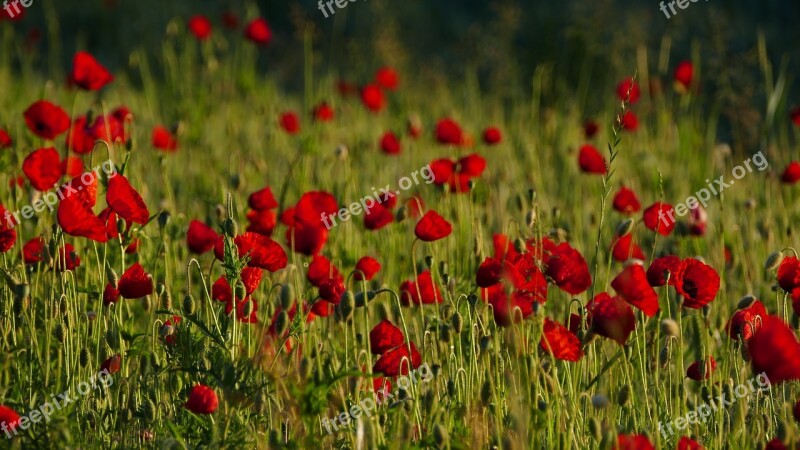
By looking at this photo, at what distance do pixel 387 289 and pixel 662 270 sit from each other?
1.76 feet

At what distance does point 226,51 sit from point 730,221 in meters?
4.11

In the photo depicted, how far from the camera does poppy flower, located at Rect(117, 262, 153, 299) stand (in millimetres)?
2225

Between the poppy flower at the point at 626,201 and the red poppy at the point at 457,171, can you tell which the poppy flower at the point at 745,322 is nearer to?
the poppy flower at the point at 626,201

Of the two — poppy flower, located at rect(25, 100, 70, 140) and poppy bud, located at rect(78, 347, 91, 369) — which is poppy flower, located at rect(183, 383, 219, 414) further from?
poppy flower, located at rect(25, 100, 70, 140)

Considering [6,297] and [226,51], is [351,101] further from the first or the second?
[6,297]

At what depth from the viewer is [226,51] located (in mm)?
7184

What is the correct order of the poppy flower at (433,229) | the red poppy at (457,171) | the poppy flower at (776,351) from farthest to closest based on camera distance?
the red poppy at (457,171)
the poppy flower at (433,229)
the poppy flower at (776,351)

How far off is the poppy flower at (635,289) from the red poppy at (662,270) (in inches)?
4.5

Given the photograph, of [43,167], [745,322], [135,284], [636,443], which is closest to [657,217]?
[745,322]

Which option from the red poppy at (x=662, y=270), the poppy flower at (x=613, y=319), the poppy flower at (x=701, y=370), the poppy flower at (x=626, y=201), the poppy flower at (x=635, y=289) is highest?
the poppy flower at (x=626, y=201)

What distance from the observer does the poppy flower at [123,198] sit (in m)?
2.21

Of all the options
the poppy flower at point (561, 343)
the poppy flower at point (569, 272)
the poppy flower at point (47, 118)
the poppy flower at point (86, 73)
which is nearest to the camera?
the poppy flower at point (561, 343)

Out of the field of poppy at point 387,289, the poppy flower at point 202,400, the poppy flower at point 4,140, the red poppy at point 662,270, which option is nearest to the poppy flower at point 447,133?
the field of poppy at point 387,289

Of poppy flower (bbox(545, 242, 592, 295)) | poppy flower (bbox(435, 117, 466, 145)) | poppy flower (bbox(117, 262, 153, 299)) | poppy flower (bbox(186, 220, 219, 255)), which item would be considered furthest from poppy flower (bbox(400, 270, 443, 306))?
poppy flower (bbox(435, 117, 466, 145))
